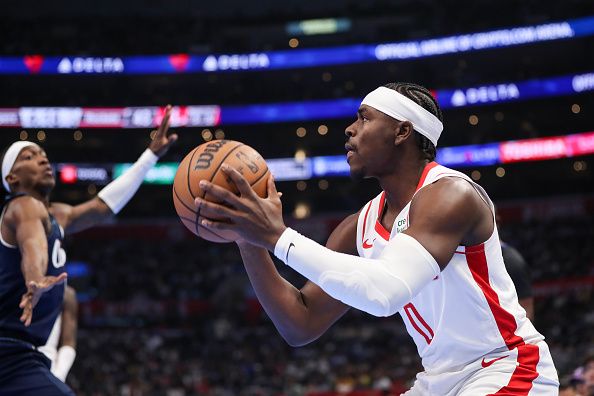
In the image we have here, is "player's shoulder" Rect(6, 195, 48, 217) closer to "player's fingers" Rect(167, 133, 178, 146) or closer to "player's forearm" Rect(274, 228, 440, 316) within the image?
"player's fingers" Rect(167, 133, 178, 146)

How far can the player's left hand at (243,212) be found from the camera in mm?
2658

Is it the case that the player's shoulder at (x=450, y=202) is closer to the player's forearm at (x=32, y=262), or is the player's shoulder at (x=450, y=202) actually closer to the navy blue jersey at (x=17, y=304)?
the player's forearm at (x=32, y=262)

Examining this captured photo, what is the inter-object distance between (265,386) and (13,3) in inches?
923

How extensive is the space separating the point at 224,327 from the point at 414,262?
23.3 meters

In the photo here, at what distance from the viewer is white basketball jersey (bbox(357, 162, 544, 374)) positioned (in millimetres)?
3104

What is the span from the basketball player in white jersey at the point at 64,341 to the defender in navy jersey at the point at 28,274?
171 cm

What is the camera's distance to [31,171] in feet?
17.1

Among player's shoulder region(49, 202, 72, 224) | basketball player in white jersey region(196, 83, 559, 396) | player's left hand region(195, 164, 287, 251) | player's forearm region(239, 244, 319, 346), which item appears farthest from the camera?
player's shoulder region(49, 202, 72, 224)

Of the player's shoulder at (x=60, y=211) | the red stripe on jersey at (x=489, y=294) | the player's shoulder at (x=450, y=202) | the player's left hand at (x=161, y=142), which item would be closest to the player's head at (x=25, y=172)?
the player's shoulder at (x=60, y=211)

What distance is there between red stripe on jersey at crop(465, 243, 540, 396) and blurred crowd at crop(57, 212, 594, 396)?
41.7 ft

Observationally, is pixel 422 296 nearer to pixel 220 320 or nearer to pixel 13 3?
pixel 220 320

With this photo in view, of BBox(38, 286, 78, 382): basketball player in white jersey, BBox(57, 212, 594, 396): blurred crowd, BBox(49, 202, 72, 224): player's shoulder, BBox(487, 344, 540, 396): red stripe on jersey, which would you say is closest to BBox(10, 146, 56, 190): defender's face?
BBox(49, 202, 72, 224): player's shoulder

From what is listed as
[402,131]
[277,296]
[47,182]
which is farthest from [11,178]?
[402,131]

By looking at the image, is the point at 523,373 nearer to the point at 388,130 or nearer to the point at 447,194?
the point at 447,194
